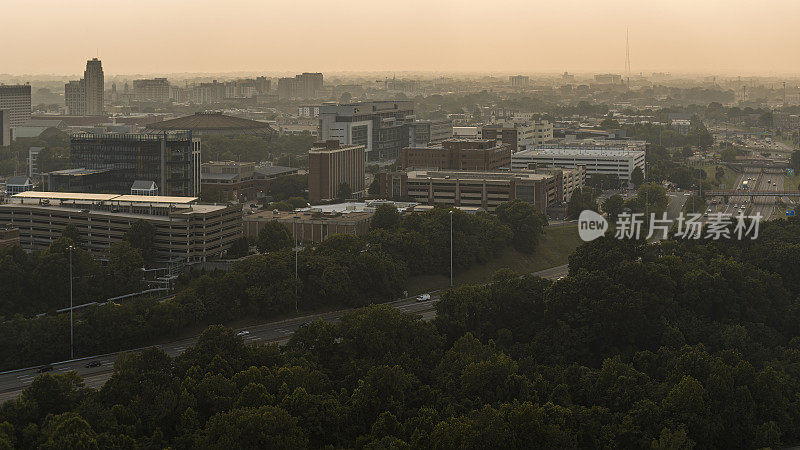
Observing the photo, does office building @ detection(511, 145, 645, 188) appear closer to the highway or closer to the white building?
the white building

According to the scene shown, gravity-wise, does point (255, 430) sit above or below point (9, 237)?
below

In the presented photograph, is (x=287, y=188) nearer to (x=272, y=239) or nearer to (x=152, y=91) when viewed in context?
(x=272, y=239)

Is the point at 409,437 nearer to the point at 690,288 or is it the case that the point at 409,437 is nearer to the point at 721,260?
the point at 690,288

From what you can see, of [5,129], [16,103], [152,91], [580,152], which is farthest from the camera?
[152,91]

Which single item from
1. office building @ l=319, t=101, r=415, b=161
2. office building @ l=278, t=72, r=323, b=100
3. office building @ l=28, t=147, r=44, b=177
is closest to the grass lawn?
office building @ l=319, t=101, r=415, b=161

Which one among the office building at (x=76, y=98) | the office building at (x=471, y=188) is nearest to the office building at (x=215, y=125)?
the office building at (x=76, y=98)

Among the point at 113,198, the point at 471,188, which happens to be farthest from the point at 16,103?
the point at 113,198
